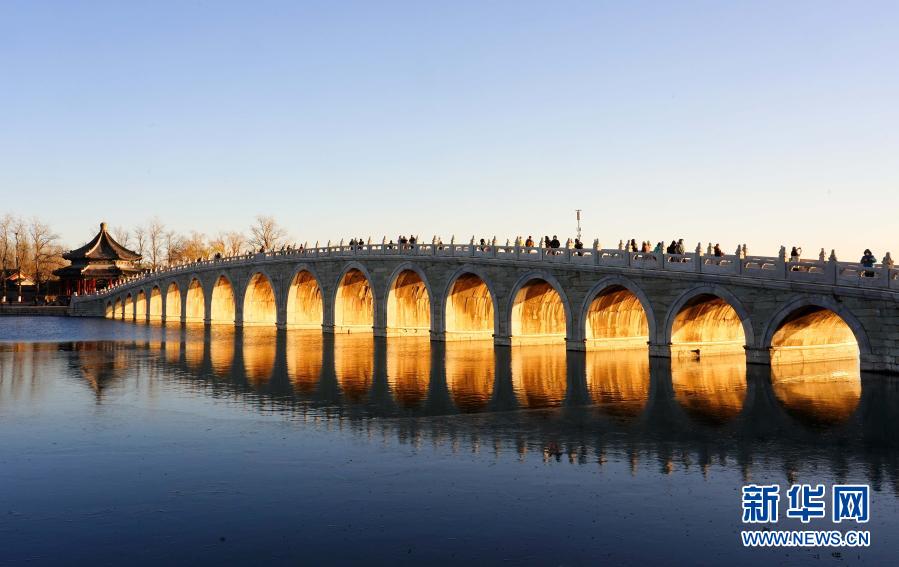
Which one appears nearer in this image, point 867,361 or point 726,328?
point 867,361

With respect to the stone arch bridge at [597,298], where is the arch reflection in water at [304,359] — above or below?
below

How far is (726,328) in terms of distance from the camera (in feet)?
109

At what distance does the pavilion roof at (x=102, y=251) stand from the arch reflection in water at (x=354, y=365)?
6384 centimetres

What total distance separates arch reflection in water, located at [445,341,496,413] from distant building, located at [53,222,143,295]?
71.8 metres

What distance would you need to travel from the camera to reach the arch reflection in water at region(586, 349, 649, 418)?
66.0 feet

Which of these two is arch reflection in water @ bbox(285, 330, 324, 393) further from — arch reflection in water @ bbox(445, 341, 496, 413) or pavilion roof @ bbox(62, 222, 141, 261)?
pavilion roof @ bbox(62, 222, 141, 261)

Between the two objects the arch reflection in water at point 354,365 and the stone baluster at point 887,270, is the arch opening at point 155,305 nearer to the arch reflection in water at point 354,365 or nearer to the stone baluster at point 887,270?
the arch reflection in water at point 354,365

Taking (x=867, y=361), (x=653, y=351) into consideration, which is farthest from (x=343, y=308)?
(x=867, y=361)

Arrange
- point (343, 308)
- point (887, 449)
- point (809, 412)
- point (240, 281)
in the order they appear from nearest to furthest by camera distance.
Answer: point (887, 449) < point (809, 412) < point (343, 308) < point (240, 281)

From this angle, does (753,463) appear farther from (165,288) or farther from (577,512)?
(165,288)

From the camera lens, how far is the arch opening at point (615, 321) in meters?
34.7

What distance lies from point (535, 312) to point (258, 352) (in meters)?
13.6

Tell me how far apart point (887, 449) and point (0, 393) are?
75.1 ft

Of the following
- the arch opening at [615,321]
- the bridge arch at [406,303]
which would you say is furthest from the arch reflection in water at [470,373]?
the bridge arch at [406,303]
